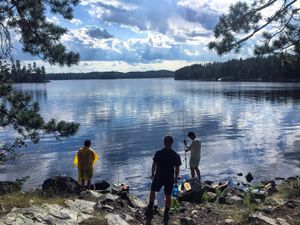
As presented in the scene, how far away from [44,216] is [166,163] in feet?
10.7

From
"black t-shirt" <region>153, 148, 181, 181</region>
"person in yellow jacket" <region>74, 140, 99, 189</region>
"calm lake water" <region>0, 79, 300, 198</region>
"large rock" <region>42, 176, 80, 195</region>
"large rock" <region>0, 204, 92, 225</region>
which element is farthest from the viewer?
"calm lake water" <region>0, 79, 300, 198</region>

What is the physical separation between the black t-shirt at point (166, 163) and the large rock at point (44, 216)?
2.12 meters

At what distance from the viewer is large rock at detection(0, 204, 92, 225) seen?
312 inches

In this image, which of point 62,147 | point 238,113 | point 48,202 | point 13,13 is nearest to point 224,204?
point 48,202

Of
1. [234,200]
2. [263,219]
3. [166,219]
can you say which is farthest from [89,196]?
[234,200]

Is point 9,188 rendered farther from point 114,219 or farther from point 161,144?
point 161,144

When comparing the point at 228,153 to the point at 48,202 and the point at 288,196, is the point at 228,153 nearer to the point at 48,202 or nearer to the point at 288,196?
the point at 288,196

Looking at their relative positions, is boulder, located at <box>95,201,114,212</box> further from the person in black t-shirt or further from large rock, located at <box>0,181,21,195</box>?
large rock, located at <box>0,181,21,195</box>

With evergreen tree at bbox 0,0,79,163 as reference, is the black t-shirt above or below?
below

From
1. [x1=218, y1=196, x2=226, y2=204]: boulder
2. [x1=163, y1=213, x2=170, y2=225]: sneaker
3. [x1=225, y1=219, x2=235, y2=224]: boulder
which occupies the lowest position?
[x1=218, y1=196, x2=226, y2=204]: boulder

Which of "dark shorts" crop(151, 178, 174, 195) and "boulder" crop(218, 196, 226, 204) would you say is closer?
"dark shorts" crop(151, 178, 174, 195)

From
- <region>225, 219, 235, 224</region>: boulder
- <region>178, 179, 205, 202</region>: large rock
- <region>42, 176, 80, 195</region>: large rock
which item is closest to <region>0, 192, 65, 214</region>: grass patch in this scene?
<region>42, 176, 80, 195</region>: large rock

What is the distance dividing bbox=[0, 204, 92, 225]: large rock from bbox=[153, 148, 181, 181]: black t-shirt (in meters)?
2.12

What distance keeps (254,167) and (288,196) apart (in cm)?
1253
